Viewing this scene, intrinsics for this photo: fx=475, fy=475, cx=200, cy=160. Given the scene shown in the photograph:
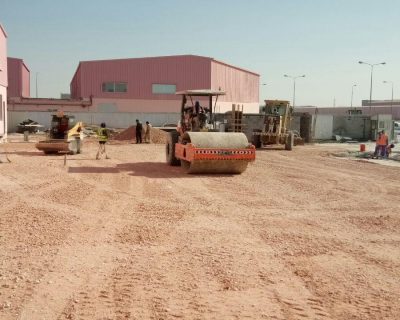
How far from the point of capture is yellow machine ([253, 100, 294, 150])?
25.1 metres

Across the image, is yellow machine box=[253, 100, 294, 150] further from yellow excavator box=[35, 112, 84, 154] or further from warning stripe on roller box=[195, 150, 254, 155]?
warning stripe on roller box=[195, 150, 254, 155]

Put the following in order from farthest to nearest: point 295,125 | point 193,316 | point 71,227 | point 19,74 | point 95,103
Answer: point 19,74
point 95,103
point 295,125
point 71,227
point 193,316

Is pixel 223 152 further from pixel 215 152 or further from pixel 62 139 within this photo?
pixel 62 139

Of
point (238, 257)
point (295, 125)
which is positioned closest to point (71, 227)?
point (238, 257)

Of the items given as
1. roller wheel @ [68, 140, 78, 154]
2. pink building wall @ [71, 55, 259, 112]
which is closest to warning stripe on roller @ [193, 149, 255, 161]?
roller wheel @ [68, 140, 78, 154]

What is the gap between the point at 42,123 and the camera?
39.3m

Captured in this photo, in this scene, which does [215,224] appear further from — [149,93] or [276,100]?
[149,93]

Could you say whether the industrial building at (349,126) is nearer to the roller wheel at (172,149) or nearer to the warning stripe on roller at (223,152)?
the roller wheel at (172,149)

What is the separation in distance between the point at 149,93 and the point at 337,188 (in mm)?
37901

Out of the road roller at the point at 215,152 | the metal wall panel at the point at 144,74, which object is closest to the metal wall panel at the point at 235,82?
the metal wall panel at the point at 144,74

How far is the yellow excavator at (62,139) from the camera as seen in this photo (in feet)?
63.4

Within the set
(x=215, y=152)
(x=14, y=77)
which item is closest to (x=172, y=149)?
(x=215, y=152)

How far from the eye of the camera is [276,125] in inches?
999

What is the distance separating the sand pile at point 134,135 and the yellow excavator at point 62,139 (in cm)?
793
